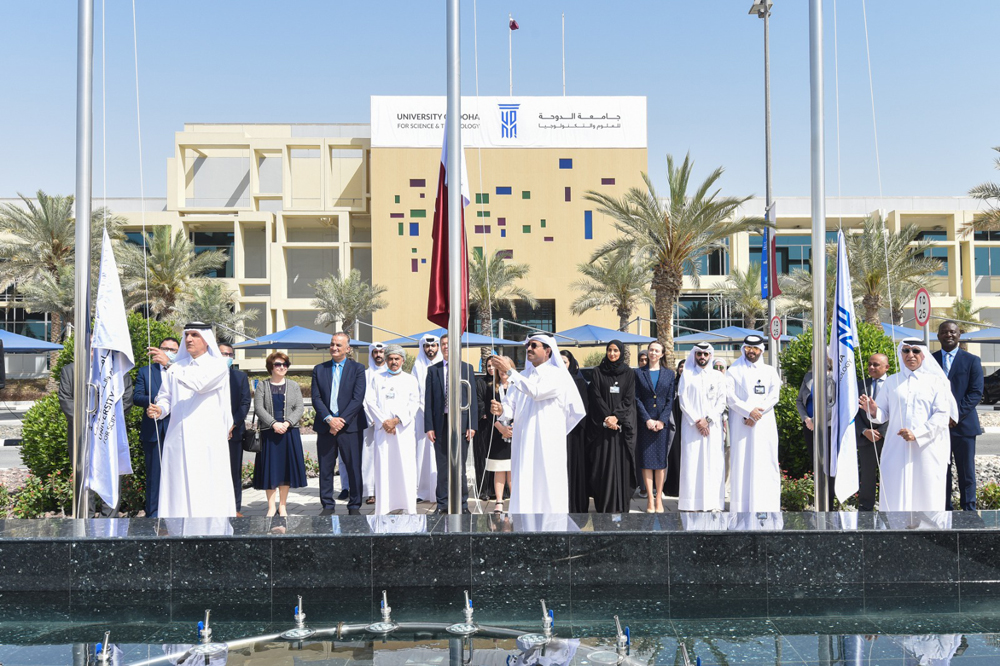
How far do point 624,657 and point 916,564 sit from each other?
87.9 inches

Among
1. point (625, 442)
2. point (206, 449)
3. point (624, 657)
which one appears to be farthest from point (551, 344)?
point (624, 657)

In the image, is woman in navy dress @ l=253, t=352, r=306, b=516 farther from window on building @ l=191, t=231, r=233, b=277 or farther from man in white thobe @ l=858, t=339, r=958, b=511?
window on building @ l=191, t=231, r=233, b=277

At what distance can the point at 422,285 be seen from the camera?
46.3m

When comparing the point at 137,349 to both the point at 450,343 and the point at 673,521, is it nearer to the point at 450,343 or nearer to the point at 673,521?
the point at 450,343

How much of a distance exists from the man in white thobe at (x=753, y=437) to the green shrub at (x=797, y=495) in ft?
1.60

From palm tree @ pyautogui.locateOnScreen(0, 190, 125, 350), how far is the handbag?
2757 centimetres

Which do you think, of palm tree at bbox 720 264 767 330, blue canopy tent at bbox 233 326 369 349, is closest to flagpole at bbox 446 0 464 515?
blue canopy tent at bbox 233 326 369 349

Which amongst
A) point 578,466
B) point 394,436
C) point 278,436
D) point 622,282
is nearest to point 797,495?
point 578,466

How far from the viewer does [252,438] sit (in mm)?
9305

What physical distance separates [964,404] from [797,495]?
1.81m

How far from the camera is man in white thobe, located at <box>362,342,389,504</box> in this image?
359 inches

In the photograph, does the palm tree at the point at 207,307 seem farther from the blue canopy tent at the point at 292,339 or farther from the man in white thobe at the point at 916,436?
the man in white thobe at the point at 916,436

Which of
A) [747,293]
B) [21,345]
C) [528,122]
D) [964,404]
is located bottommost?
[964,404]

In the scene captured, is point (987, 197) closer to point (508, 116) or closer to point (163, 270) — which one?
point (508, 116)
